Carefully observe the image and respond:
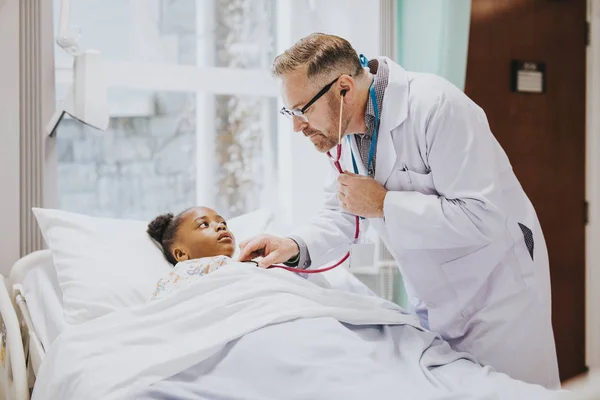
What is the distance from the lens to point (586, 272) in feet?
10.8

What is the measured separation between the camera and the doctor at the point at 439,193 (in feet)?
4.83

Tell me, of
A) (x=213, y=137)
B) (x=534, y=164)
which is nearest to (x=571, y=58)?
(x=534, y=164)

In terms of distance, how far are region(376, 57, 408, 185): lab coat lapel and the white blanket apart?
0.35 metres

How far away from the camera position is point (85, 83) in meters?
1.85

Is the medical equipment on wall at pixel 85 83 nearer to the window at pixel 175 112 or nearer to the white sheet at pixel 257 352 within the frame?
the window at pixel 175 112

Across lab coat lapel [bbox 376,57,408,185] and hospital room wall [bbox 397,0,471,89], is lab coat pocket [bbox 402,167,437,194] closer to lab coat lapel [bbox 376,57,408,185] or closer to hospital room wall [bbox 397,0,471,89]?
lab coat lapel [bbox 376,57,408,185]

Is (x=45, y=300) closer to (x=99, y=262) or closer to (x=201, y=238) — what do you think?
(x=99, y=262)

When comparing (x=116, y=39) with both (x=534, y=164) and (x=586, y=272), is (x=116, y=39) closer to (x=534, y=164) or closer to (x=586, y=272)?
(x=534, y=164)

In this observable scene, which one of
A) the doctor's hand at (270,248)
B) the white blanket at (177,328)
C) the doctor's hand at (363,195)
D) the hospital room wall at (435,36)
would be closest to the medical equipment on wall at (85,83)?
the doctor's hand at (270,248)

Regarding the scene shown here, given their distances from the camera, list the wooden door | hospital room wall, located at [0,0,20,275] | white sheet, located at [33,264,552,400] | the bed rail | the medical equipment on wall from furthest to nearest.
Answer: the wooden door → hospital room wall, located at [0,0,20,275] → the medical equipment on wall → the bed rail → white sheet, located at [33,264,552,400]

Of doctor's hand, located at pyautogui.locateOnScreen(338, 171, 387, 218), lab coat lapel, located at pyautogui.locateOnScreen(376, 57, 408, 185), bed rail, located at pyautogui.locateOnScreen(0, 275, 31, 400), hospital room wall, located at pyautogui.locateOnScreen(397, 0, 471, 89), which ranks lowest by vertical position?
bed rail, located at pyautogui.locateOnScreen(0, 275, 31, 400)

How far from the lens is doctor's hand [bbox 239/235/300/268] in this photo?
173 cm

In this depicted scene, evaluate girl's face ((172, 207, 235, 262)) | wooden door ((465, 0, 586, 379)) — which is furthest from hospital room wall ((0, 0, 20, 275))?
wooden door ((465, 0, 586, 379))

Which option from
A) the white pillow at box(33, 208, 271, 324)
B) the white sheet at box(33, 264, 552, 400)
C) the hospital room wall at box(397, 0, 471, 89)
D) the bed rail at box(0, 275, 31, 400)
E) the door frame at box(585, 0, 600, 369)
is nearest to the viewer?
the white sheet at box(33, 264, 552, 400)
